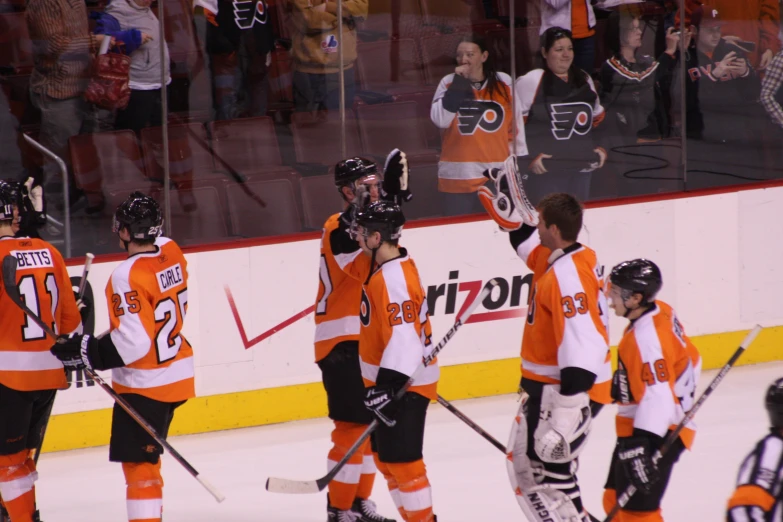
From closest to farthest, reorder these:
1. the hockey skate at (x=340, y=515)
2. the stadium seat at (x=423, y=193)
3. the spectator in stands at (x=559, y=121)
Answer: the hockey skate at (x=340, y=515) → the stadium seat at (x=423, y=193) → the spectator in stands at (x=559, y=121)

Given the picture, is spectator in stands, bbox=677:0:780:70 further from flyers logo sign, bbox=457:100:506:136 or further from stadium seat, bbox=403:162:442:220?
stadium seat, bbox=403:162:442:220

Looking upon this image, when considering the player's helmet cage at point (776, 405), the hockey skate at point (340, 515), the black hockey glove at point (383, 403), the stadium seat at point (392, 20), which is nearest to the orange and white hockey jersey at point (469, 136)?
the stadium seat at point (392, 20)

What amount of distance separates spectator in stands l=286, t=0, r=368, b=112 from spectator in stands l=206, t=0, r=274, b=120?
147 mm

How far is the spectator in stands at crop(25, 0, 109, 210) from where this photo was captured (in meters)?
5.43

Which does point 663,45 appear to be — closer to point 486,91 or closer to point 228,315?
point 486,91

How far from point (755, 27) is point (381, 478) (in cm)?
358

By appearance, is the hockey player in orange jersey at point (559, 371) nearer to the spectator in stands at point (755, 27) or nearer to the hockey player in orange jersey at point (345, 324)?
the hockey player in orange jersey at point (345, 324)

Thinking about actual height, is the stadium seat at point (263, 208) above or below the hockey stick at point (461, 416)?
above

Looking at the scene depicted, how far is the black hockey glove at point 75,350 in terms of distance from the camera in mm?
3822

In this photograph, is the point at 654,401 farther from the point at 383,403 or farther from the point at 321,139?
the point at 321,139

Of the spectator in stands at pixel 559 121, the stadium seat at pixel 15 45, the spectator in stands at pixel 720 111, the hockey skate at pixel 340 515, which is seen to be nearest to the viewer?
the hockey skate at pixel 340 515

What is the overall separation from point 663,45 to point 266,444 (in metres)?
3.08

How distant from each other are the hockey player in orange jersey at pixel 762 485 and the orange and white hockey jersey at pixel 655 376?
822 millimetres

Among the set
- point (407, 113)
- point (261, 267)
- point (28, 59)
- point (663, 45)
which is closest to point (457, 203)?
point (407, 113)
